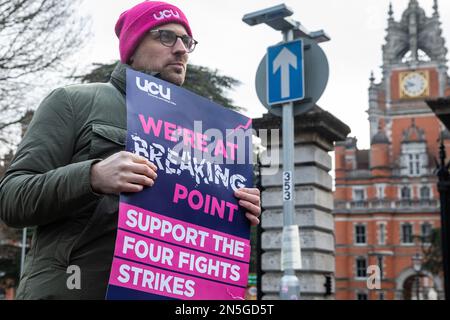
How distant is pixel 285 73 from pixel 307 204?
10.9ft

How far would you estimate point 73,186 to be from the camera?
1763 mm

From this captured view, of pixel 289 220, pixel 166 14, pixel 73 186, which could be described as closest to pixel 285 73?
pixel 289 220

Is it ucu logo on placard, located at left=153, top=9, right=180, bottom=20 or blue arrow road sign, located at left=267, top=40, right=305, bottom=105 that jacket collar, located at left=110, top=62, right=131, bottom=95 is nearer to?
ucu logo on placard, located at left=153, top=9, right=180, bottom=20

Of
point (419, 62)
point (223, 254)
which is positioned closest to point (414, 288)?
point (419, 62)

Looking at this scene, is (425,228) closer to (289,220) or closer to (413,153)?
(413,153)

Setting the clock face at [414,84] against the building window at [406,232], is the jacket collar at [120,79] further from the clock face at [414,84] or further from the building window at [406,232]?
the clock face at [414,84]

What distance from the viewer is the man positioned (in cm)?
177

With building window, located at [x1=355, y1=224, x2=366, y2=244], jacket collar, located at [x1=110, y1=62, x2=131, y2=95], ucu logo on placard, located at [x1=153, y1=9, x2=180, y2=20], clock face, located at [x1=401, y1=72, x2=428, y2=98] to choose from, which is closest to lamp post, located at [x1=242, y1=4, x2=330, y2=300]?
ucu logo on placard, located at [x1=153, y1=9, x2=180, y2=20]

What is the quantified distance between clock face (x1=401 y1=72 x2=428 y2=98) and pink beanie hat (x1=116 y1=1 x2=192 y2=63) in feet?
219

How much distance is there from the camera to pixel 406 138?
65.4 metres

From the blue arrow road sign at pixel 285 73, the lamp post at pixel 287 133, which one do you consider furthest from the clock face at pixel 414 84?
the blue arrow road sign at pixel 285 73

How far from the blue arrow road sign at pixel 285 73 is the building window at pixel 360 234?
5912 centimetres
